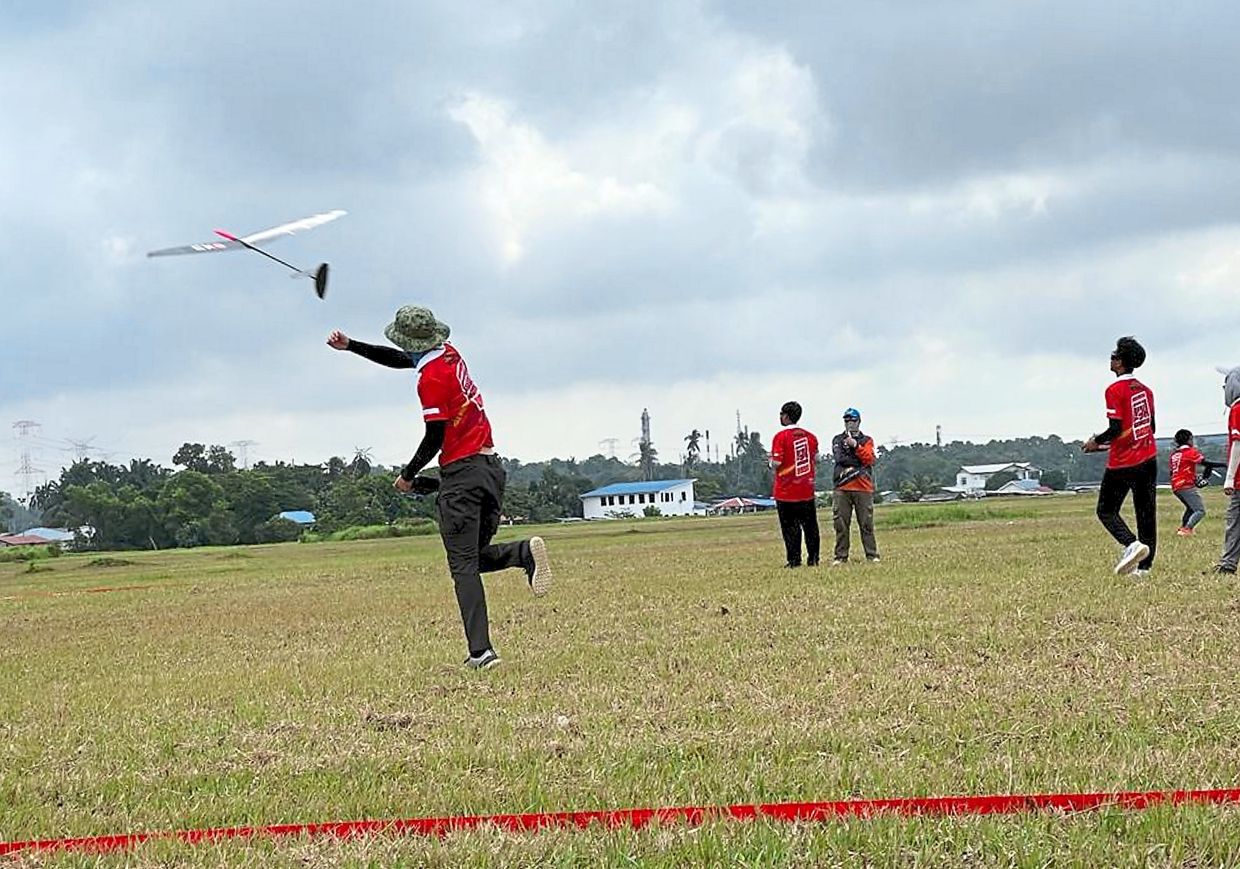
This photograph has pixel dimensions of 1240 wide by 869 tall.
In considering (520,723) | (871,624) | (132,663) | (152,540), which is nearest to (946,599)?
(871,624)

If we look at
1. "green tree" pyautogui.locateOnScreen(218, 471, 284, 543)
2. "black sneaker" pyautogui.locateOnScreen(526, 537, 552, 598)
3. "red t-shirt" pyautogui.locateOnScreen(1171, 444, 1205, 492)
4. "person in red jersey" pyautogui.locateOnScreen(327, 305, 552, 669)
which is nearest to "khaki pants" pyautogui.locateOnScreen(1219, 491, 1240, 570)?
"black sneaker" pyautogui.locateOnScreen(526, 537, 552, 598)

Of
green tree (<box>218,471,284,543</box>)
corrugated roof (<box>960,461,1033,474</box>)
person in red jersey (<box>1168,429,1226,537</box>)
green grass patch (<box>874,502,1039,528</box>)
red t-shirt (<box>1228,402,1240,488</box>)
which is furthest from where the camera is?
corrugated roof (<box>960,461,1033,474</box>)

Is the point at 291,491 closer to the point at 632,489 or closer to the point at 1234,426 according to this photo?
the point at 632,489

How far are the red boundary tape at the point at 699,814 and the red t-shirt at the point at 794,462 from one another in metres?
11.9

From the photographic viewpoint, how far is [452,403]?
8.03 meters

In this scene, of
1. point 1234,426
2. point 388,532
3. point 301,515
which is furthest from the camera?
point 301,515

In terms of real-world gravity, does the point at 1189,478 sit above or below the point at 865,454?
below

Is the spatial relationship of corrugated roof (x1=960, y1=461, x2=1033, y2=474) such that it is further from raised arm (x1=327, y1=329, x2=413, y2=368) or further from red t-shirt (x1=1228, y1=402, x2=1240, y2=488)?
raised arm (x1=327, y1=329, x2=413, y2=368)

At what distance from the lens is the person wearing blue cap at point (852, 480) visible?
16.4 metres

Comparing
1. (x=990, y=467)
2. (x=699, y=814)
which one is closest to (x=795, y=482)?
(x=699, y=814)

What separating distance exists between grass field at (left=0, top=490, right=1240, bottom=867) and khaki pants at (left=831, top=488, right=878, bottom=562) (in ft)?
15.5

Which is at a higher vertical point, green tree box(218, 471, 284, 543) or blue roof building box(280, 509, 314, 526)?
green tree box(218, 471, 284, 543)

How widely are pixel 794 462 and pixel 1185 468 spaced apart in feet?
22.1

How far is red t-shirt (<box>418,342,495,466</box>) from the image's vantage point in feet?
26.2
